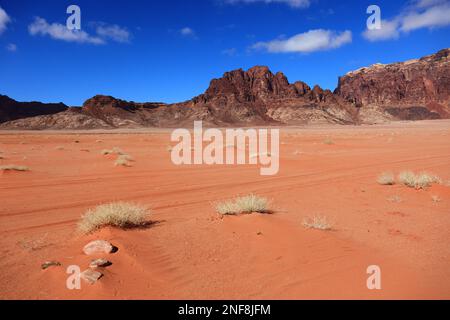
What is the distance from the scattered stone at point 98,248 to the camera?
515 cm

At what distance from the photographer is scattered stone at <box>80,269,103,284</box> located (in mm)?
4355

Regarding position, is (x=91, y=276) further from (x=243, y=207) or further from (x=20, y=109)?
(x=20, y=109)

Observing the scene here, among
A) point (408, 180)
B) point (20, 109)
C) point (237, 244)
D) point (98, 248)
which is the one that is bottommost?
point (237, 244)

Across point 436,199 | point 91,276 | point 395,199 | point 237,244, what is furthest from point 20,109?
point 91,276

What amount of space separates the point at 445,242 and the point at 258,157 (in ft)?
49.4

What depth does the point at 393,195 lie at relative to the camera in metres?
10.5

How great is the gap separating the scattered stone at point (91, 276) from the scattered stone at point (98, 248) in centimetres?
66

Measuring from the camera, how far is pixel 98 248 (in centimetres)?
518

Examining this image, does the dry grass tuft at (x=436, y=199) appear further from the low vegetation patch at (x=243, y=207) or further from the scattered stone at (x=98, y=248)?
the scattered stone at (x=98, y=248)

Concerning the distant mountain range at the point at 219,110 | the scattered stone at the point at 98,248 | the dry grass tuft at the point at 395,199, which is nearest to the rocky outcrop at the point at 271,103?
the distant mountain range at the point at 219,110

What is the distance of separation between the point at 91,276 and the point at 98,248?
2.71 feet

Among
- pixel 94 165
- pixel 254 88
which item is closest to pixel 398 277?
pixel 94 165

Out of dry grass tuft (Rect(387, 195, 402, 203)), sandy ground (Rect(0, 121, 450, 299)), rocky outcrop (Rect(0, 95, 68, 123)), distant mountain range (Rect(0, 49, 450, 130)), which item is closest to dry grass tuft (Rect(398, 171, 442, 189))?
sandy ground (Rect(0, 121, 450, 299))

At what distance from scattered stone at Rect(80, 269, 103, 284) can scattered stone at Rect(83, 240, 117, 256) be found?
2.16 ft
